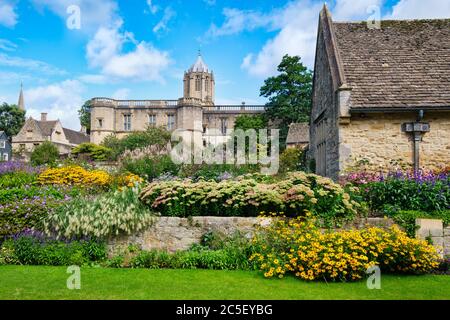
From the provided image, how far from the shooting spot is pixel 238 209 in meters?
8.48

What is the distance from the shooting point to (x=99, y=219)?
786 cm

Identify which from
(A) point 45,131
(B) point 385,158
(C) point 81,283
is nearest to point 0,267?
(C) point 81,283

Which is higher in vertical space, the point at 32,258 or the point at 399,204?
the point at 399,204

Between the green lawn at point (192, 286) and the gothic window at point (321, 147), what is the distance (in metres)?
7.61

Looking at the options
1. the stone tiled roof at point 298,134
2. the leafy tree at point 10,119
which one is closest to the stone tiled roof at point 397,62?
the stone tiled roof at point 298,134

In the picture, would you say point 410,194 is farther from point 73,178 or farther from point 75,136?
point 75,136

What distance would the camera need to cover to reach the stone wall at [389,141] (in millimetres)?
11453

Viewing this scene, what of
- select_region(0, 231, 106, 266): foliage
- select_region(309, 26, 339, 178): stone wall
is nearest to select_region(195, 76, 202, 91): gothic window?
select_region(309, 26, 339, 178): stone wall

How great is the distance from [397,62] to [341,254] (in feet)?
29.2

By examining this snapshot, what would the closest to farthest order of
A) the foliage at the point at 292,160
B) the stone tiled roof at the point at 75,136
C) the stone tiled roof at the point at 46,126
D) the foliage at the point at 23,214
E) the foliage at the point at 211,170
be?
1. the foliage at the point at 23,214
2. the foliage at the point at 211,170
3. the foliage at the point at 292,160
4. the stone tiled roof at the point at 46,126
5. the stone tiled roof at the point at 75,136

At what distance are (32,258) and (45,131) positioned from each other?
55.4 meters

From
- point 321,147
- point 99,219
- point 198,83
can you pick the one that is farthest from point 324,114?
point 198,83

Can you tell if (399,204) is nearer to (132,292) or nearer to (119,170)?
(132,292)

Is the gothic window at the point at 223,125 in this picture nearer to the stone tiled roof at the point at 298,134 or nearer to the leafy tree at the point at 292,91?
the leafy tree at the point at 292,91
